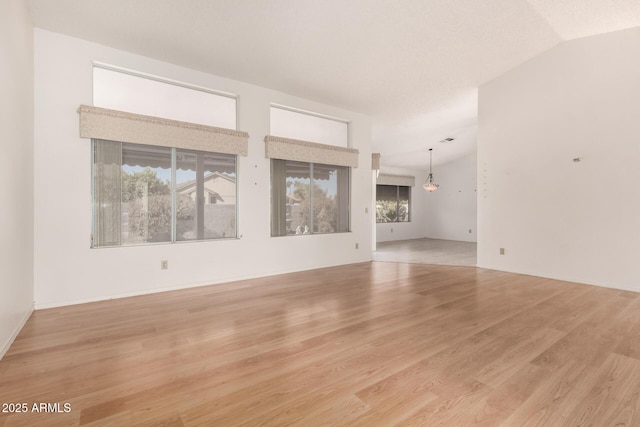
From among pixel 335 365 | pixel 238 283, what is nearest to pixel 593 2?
pixel 335 365

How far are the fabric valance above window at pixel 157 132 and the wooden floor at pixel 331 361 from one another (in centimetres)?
194

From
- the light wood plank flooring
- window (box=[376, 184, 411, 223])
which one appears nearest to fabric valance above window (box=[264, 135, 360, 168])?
the light wood plank flooring

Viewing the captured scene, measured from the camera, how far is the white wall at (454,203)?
9.96m

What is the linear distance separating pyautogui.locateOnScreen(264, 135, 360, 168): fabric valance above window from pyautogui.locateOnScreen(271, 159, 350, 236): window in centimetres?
16

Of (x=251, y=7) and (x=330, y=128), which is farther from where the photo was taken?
(x=330, y=128)

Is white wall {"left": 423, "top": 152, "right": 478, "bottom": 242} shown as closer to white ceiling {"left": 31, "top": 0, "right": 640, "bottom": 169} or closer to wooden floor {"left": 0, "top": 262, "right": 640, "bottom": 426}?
white ceiling {"left": 31, "top": 0, "right": 640, "bottom": 169}

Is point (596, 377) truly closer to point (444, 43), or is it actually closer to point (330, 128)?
point (444, 43)

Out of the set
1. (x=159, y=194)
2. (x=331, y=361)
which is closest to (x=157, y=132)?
(x=159, y=194)

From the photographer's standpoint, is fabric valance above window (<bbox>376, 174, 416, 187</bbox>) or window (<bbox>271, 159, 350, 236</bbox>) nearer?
window (<bbox>271, 159, 350, 236</bbox>)

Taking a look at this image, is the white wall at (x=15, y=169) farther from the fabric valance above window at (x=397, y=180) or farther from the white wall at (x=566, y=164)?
the fabric valance above window at (x=397, y=180)

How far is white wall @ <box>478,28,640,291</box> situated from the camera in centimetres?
404

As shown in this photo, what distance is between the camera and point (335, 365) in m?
2.01

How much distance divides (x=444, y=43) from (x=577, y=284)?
12.8 ft

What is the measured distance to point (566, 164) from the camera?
14.9 feet
